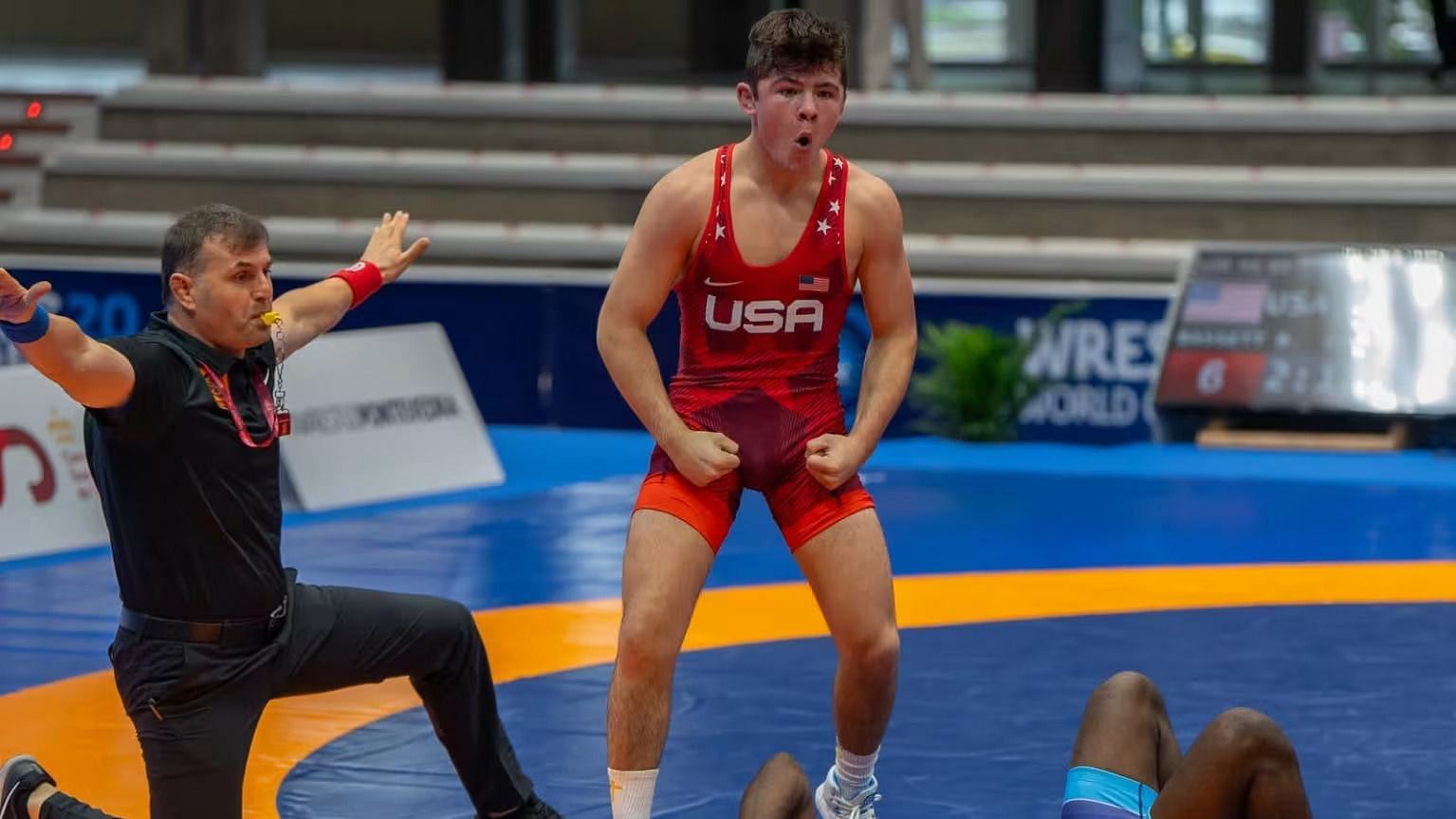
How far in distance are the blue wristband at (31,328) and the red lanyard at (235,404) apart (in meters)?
0.45

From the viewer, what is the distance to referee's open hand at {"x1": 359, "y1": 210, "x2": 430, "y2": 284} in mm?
4980

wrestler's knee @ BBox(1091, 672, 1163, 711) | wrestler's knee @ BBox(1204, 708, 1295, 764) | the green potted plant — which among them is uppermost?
wrestler's knee @ BBox(1204, 708, 1295, 764)

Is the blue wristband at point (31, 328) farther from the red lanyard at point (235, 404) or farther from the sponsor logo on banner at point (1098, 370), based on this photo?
the sponsor logo on banner at point (1098, 370)

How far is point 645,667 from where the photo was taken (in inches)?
167

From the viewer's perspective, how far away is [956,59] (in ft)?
108

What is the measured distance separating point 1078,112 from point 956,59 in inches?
715

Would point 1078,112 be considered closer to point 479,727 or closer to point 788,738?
point 788,738

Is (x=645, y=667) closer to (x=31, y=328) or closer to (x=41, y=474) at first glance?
(x=31, y=328)

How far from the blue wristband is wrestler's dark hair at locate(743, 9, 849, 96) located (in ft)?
4.89

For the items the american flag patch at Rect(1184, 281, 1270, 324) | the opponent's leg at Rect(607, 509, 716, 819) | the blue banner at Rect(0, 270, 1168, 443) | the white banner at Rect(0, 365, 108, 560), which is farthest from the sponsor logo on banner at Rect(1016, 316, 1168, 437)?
the opponent's leg at Rect(607, 509, 716, 819)

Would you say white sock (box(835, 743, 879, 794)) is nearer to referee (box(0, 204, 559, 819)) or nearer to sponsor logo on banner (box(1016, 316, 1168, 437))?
referee (box(0, 204, 559, 819))

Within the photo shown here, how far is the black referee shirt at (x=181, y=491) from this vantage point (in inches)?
159

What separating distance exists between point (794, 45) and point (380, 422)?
6.47 meters

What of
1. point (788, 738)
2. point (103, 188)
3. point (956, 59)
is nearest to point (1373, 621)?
point (788, 738)
